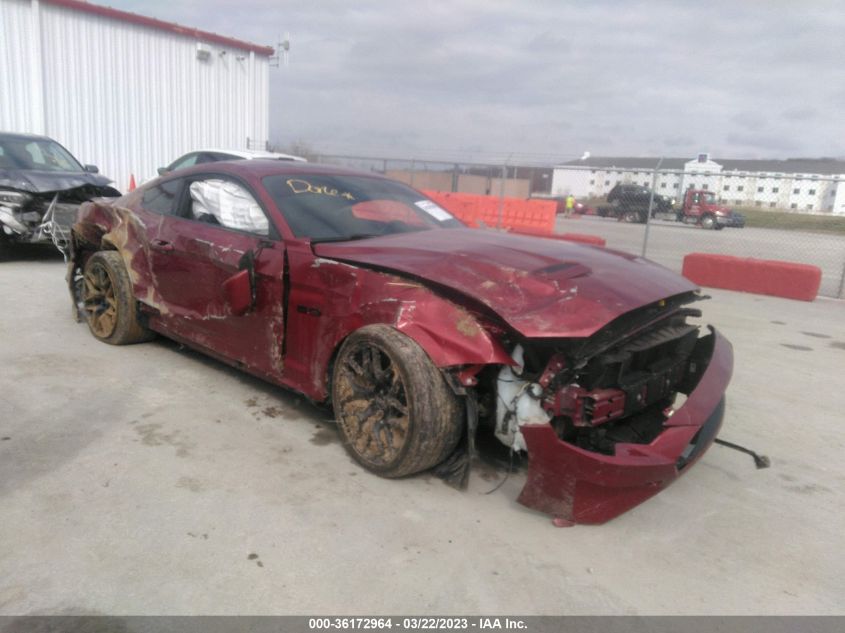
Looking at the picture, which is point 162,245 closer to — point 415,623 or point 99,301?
point 99,301

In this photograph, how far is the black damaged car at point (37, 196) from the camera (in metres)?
7.96

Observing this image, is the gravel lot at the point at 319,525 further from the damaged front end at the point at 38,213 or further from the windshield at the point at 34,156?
the windshield at the point at 34,156

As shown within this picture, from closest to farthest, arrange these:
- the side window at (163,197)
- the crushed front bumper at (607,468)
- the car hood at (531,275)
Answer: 1. the crushed front bumper at (607,468)
2. the car hood at (531,275)
3. the side window at (163,197)

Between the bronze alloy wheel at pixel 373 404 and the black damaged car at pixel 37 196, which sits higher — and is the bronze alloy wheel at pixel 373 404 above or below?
below

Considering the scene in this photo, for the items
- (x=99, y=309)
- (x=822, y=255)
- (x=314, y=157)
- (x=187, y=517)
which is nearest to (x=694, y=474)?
(x=187, y=517)

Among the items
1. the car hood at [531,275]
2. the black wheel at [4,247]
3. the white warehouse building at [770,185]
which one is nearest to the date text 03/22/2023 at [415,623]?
the car hood at [531,275]

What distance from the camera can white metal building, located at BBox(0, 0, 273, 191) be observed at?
15555mm

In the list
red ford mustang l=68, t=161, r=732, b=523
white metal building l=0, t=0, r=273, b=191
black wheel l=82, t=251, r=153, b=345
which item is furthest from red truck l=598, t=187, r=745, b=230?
white metal building l=0, t=0, r=273, b=191

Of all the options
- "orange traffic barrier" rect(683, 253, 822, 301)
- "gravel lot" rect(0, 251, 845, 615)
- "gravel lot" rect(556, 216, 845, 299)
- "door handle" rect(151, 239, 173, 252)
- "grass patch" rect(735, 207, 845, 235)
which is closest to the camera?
"gravel lot" rect(0, 251, 845, 615)

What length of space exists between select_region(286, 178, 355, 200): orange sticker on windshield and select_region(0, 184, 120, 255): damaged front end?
5058mm

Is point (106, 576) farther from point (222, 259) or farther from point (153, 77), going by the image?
point (153, 77)

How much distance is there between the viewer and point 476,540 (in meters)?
2.80

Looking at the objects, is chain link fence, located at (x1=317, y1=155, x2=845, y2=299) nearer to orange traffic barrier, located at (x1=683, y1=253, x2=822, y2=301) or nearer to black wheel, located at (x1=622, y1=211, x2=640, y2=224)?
orange traffic barrier, located at (x1=683, y1=253, x2=822, y2=301)

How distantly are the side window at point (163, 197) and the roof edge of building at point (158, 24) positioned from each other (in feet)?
46.8
